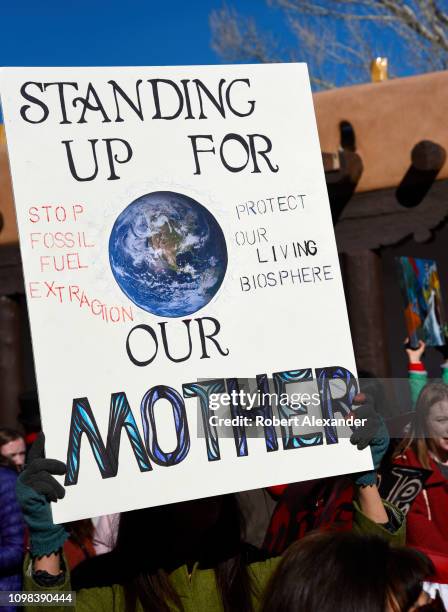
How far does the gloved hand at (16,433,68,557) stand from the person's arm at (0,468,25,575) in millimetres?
1566

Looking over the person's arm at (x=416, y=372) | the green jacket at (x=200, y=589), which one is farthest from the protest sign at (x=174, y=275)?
the person's arm at (x=416, y=372)

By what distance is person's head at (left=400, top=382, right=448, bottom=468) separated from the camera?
3092 millimetres

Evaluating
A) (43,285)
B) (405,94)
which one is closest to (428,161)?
(405,94)

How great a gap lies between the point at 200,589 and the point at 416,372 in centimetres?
290

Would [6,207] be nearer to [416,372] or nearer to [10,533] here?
[416,372]

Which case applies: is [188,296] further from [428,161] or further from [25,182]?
[428,161]

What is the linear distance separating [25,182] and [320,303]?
0.72 meters

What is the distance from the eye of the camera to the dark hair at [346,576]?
1274mm

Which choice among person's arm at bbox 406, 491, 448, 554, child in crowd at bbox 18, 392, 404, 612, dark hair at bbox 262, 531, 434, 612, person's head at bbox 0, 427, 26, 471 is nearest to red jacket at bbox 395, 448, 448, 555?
person's arm at bbox 406, 491, 448, 554

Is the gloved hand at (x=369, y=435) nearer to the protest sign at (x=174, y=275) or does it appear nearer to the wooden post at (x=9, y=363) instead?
the protest sign at (x=174, y=275)

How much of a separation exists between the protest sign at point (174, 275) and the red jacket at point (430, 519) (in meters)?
1.16

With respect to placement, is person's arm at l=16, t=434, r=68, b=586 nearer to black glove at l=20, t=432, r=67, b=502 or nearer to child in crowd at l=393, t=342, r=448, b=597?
black glove at l=20, t=432, r=67, b=502

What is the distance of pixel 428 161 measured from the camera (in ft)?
18.4

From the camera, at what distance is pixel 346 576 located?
4.25ft
